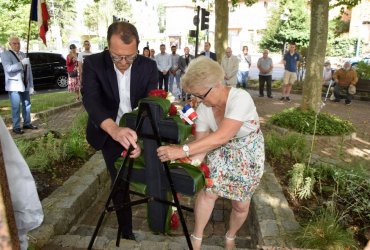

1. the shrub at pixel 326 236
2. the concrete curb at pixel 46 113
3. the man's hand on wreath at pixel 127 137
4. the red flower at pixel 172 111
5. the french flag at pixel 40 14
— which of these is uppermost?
the french flag at pixel 40 14

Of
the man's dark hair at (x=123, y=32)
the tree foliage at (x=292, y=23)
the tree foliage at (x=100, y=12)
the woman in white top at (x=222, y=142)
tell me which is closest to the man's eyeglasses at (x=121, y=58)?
the man's dark hair at (x=123, y=32)

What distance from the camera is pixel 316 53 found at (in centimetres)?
729

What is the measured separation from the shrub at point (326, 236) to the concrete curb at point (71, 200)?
80.4 inches

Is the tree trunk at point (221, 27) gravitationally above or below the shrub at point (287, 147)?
above

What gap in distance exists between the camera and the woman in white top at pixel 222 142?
2400 mm

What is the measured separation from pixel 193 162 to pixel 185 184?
0.72 feet

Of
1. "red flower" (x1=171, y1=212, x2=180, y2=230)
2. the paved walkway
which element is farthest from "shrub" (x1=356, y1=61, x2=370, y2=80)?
"red flower" (x1=171, y1=212, x2=180, y2=230)

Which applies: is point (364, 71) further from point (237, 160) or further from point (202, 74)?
point (202, 74)

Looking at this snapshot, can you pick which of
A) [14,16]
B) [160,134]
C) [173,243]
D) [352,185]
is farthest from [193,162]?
[14,16]

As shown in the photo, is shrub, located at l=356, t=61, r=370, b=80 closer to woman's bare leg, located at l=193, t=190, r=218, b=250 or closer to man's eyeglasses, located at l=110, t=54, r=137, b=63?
woman's bare leg, located at l=193, t=190, r=218, b=250

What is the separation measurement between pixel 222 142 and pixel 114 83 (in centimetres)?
94

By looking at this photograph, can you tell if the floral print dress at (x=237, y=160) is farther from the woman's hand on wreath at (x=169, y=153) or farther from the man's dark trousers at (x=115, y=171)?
the man's dark trousers at (x=115, y=171)

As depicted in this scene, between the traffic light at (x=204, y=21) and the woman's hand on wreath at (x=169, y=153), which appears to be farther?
the traffic light at (x=204, y=21)

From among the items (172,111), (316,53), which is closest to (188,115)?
(172,111)
